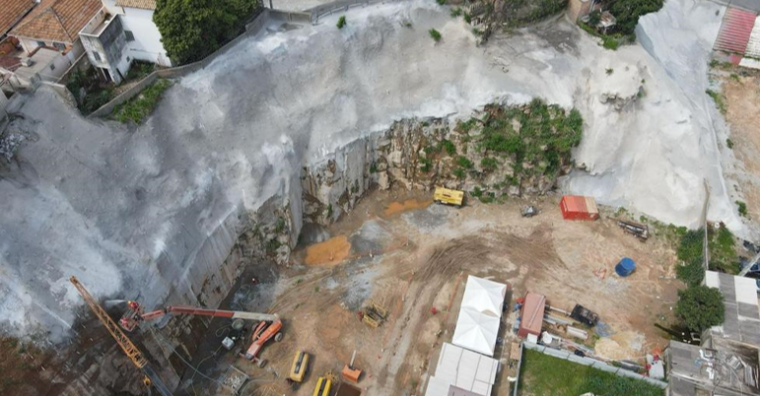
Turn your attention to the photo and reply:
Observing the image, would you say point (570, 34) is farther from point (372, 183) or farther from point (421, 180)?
point (372, 183)

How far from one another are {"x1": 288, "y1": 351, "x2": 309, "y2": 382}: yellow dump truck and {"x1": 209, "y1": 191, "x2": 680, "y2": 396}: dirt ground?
72 cm

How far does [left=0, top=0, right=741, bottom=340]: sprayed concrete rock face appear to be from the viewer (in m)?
38.3

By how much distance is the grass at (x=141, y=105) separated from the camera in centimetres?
4353

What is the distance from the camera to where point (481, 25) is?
179 ft

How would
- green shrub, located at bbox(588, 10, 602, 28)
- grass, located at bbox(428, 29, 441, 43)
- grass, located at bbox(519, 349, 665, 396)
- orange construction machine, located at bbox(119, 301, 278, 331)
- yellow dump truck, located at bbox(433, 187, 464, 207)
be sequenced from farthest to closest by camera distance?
green shrub, located at bbox(588, 10, 602, 28) → grass, located at bbox(428, 29, 441, 43) → yellow dump truck, located at bbox(433, 187, 464, 207) → grass, located at bbox(519, 349, 665, 396) → orange construction machine, located at bbox(119, 301, 278, 331)

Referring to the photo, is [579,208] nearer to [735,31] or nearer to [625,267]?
[625,267]

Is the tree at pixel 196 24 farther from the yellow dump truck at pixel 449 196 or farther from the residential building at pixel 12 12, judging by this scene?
the yellow dump truck at pixel 449 196

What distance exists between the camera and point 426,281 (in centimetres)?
4797

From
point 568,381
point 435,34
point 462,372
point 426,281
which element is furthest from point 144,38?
point 568,381

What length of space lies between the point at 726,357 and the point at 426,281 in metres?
23.9

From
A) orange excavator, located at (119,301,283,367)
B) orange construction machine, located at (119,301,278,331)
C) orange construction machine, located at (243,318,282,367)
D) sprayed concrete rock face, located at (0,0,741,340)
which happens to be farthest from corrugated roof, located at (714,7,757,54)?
orange construction machine, located at (119,301,278,331)

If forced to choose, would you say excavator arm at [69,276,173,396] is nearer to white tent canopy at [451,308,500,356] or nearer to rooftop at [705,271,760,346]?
white tent canopy at [451,308,500,356]

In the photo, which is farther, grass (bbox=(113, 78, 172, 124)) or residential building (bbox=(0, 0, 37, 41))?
residential building (bbox=(0, 0, 37, 41))

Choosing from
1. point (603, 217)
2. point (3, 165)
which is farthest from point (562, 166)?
point (3, 165)
